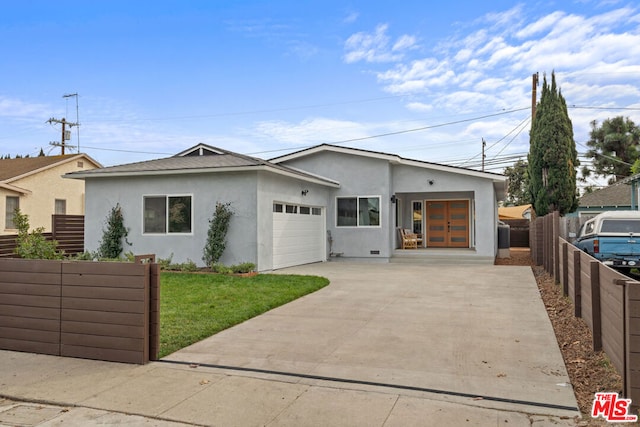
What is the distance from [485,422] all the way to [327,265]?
12.2m

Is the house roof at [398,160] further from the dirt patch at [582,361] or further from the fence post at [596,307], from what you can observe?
the fence post at [596,307]

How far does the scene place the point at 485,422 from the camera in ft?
11.5

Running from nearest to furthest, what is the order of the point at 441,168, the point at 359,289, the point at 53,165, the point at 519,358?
the point at 519,358, the point at 359,289, the point at 441,168, the point at 53,165

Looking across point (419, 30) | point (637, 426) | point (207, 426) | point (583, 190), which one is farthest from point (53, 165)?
point (583, 190)

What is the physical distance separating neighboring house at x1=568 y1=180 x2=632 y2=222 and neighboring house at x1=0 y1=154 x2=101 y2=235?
103ft

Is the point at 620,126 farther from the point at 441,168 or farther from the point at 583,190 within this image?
the point at 441,168

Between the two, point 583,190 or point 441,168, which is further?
point 583,190

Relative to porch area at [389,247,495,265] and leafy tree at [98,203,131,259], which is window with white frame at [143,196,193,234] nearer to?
leafy tree at [98,203,131,259]

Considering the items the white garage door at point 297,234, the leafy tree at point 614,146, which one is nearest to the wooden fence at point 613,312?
the white garage door at point 297,234

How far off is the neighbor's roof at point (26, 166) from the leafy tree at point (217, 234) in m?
13.6

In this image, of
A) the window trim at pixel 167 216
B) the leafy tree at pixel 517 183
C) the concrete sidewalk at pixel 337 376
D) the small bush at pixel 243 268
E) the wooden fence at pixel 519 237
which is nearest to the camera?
the concrete sidewalk at pixel 337 376

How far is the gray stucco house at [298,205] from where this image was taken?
13.3m

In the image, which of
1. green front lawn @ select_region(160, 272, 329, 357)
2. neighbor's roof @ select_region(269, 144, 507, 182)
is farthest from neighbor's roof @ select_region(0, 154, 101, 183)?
green front lawn @ select_region(160, 272, 329, 357)

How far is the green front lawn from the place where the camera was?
251 inches
